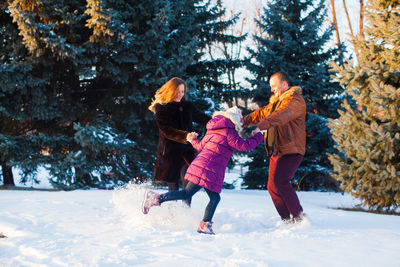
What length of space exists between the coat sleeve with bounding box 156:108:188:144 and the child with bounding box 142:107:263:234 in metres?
0.41

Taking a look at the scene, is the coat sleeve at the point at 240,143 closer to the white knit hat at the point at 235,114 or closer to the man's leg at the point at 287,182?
the white knit hat at the point at 235,114

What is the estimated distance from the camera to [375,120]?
650cm

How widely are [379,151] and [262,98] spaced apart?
7.03 meters

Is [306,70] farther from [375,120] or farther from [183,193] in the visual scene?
[183,193]

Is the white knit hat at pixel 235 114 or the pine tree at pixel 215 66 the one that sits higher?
Result: the pine tree at pixel 215 66

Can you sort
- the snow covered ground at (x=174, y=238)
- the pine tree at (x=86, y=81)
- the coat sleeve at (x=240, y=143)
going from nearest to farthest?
the snow covered ground at (x=174, y=238) < the coat sleeve at (x=240, y=143) < the pine tree at (x=86, y=81)

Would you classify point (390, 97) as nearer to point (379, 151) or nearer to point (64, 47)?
point (379, 151)

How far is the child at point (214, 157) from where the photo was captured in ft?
12.3

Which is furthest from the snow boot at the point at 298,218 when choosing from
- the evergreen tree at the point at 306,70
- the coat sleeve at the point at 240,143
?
the evergreen tree at the point at 306,70

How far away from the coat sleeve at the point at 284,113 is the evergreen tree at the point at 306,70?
25.2 feet

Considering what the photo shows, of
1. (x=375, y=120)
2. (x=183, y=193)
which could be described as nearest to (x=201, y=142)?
(x=183, y=193)

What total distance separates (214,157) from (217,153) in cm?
5

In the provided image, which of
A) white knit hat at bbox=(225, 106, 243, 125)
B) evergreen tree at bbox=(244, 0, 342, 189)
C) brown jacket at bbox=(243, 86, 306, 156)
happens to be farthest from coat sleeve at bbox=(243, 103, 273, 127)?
evergreen tree at bbox=(244, 0, 342, 189)

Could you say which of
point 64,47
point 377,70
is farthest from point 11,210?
point 377,70
